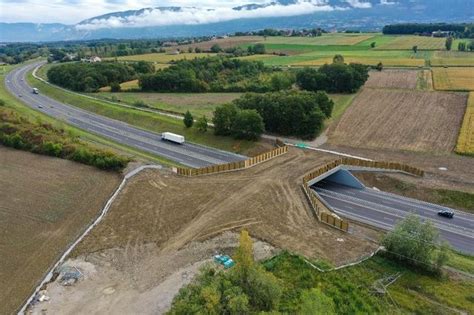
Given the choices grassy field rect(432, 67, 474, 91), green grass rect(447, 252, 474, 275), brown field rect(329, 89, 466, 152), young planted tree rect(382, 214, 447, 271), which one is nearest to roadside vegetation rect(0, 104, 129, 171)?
young planted tree rect(382, 214, 447, 271)

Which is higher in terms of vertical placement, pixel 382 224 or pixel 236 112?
pixel 236 112

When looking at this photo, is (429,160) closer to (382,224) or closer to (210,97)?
(382,224)

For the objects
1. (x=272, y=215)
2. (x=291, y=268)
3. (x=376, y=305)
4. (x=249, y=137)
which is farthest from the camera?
(x=249, y=137)

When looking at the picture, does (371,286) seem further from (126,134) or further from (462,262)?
(126,134)

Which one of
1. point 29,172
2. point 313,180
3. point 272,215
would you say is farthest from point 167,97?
point 272,215

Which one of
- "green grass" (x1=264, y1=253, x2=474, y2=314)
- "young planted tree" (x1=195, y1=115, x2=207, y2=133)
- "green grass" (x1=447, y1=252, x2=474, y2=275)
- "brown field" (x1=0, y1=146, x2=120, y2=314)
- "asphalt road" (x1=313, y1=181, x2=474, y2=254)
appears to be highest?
"young planted tree" (x1=195, y1=115, x2=207, y2=133)

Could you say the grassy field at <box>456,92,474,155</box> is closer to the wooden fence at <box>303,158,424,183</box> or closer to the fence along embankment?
the wooden fence at <box>303,158,424,183</box>
